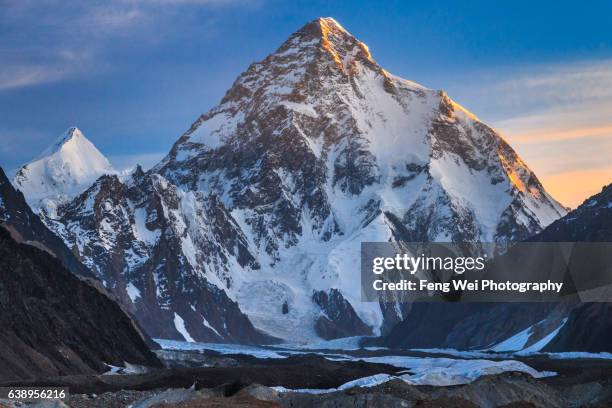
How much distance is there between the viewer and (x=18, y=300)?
197 metres

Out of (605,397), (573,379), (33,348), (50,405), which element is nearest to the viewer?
(50,405)

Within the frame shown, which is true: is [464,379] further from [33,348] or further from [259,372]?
[33,348]

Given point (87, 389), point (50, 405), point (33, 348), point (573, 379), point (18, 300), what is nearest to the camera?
point (50, 405)

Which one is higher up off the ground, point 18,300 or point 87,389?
point 18,300

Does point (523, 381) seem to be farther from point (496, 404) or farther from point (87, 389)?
point (87, 389)

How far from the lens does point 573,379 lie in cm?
16825

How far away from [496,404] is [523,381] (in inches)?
290

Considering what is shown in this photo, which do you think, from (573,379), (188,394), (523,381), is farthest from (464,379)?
(188,394)

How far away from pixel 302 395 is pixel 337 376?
55.0 meters

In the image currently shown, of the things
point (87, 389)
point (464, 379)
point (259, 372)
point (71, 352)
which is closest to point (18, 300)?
point (71, 352)

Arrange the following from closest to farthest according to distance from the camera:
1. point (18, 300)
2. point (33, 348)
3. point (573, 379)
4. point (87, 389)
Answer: point (87, 389)
point (573, 379)
point (33, 348)
point (18, 300)

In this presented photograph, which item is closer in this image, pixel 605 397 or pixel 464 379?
pixel 605 397

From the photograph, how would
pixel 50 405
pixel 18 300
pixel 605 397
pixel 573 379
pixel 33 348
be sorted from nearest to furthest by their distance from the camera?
pixel 50 405
pixel 605 397
pixel 573 379
pixel 33 348
pixel 18 300

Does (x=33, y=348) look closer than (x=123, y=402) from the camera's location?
No
